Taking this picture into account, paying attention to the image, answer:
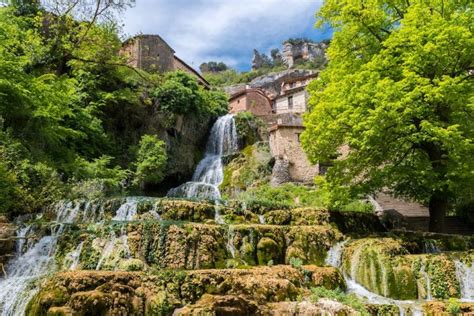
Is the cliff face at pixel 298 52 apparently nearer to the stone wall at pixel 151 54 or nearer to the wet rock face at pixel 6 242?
the stone wall at pixel 151 54

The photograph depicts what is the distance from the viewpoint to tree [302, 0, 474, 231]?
470 inches

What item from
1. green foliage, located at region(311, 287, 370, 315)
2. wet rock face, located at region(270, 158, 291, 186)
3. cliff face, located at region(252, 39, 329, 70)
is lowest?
green foliage, located at region(311, 287, 370, 315)

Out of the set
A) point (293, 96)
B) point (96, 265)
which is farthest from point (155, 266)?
point (293, 96)

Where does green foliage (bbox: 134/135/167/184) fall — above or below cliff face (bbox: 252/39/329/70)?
below

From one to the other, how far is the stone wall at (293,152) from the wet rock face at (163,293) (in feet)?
64.0

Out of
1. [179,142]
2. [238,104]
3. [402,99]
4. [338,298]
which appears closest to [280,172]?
[179,142]

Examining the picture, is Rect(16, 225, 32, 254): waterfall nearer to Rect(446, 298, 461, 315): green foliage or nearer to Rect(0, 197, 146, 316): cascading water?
Rect(0, 197, 146, 316): cascading water

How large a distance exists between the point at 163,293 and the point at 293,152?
70.7 ft

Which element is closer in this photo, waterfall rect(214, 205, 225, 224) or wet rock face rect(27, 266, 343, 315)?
wet rock face rect(27, 266, 343, 315)

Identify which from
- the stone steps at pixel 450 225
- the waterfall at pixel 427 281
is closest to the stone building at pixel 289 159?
the stone steps at pixel 450 225

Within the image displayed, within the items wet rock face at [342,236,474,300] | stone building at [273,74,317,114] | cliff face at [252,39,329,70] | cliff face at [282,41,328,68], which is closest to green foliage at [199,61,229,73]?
cliff face at [252,39,329,70]

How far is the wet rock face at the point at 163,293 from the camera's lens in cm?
740

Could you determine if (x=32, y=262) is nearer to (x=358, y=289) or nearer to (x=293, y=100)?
(x=358, y=289)

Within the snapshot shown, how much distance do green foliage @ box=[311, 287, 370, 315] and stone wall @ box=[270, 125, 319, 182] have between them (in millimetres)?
18949
